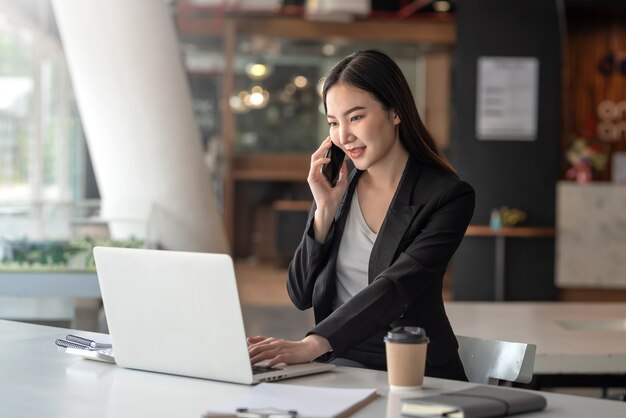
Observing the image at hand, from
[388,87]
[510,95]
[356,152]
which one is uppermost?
[510,95]

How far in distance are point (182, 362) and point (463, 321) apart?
2009 millimetres

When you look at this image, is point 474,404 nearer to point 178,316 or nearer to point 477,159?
point 178,316

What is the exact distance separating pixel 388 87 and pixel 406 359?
817 mm

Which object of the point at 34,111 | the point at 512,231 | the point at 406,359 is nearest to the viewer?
the point at 406,359

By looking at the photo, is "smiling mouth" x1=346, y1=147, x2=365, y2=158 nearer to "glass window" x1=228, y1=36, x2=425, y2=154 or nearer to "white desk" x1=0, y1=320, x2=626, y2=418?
"white desk" x1=0, y1=320, x2=626, y2=418

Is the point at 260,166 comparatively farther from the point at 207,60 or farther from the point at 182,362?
the point at 182,362

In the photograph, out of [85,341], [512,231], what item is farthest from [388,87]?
[512,231]

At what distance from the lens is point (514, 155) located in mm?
9453

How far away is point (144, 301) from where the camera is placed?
2023 mm

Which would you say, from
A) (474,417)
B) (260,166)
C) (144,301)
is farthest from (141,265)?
(260,166)

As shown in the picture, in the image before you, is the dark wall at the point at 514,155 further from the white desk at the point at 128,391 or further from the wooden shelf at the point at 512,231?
the white desk at the point at 128,391

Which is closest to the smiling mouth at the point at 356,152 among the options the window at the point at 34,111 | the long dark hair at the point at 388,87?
the long dark hair at the point at 388,87

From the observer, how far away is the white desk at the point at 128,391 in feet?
5.67

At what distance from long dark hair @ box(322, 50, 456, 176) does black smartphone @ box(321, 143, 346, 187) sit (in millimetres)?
181
